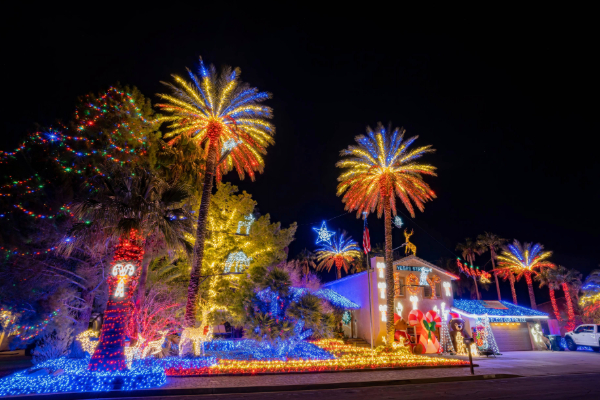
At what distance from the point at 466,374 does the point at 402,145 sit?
16.9 meters

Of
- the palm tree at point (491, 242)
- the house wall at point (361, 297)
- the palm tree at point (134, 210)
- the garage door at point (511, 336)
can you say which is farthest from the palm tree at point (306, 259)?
the palm tree at point (134, 210)

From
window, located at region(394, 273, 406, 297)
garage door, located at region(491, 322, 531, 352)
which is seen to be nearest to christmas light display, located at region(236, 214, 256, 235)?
window, located at region(394, 273, 406, 297)

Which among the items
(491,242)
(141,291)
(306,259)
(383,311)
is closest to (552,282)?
(491,242)

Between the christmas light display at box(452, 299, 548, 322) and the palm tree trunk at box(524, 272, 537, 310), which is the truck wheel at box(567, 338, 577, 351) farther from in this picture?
the palm tree trunk at box(524, 272, 537, 310)

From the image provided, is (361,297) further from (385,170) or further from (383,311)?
(385,170)

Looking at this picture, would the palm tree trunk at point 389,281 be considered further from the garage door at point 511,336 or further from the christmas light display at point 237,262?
the garage door at point 511,336

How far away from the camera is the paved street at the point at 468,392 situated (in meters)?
10.5

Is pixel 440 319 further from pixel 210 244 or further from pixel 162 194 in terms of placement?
pixel 162 194

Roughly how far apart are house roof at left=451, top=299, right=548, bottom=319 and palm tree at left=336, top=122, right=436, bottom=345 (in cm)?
1025

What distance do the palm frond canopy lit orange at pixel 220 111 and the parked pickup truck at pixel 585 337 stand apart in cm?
3186

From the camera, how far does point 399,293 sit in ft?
93.1

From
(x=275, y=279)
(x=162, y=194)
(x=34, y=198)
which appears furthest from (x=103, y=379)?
(x=34, y=198)

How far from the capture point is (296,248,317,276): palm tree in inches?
2325

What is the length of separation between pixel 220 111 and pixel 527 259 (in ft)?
152
